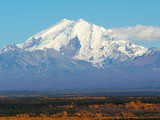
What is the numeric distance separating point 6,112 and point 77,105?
1618cm

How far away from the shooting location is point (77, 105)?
87.8 meters

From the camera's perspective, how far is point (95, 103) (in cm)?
9150

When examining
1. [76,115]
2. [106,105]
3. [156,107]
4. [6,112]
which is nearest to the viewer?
[76,115]

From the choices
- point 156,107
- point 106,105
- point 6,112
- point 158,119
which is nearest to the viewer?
point 158,119

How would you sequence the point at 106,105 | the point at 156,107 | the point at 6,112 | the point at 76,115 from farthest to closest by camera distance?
the point at 106,105 < the point at 156,107 < the point at 6,112 < the point at 76,115

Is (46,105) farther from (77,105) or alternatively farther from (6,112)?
(6,112)

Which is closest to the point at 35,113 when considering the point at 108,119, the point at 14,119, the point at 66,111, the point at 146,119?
the point at 66,111

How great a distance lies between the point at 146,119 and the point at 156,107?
22235 mm

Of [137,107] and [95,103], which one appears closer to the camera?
A: [137,107]

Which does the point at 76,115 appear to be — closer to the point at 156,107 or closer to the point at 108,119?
the point at 108,119

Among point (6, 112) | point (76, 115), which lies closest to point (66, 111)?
point (76, 115)

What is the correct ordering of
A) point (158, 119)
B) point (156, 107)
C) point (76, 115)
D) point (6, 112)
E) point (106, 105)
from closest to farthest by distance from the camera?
point (158, 119) → point (76, 115) → point (6, 112) → point (156, 107) → point (106, 105)

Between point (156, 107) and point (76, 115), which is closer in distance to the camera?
A: point (76, 115)

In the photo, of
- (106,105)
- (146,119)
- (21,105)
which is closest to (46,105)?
(21,105)
